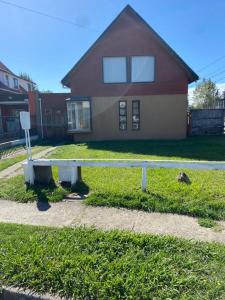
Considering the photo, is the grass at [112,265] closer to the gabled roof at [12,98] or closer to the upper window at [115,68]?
the upper window at [115,68]

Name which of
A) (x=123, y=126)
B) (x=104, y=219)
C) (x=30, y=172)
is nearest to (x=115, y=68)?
(x=123, y=126)

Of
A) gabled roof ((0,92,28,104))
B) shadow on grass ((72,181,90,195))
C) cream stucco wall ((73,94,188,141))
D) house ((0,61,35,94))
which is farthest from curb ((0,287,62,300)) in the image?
house ((0,61,35,94))

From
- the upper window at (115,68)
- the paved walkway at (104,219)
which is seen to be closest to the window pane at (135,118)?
the upper window at (115,68)

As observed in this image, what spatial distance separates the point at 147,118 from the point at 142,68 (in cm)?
319

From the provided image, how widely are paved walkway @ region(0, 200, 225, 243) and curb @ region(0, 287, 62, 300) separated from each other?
1470mm

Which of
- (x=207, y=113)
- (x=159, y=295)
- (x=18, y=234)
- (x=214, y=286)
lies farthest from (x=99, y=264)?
(x=207, y=113)

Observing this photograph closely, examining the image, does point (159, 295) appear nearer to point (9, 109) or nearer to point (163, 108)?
point (163, 108)

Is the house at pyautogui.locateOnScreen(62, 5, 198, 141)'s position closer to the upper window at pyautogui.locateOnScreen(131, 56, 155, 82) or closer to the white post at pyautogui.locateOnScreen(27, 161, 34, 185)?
the upper window at pyautogui.locateOnScreen(131, 56, 155, 82)

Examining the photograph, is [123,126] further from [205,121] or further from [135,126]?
[205,121]

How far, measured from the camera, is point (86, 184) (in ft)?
19.6

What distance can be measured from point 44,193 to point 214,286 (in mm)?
3950

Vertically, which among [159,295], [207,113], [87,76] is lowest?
[159,295]

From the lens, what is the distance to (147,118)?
15672 mm

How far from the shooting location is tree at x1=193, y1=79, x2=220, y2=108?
40.6 m
